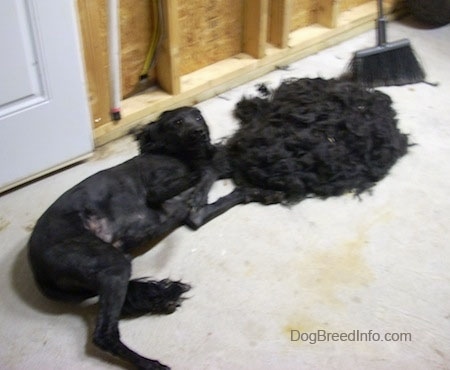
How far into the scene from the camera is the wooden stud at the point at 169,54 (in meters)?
1.94

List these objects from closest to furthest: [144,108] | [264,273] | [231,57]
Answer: [264,273]
[144,108]
[231,57]

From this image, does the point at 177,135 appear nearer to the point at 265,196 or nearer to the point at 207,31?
the point at 265,196

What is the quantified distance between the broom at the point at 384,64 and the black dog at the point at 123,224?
76 centimetres

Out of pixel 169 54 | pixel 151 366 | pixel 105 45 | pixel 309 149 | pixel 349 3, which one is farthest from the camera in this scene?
pixel 349 3

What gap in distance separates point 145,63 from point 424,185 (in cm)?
97

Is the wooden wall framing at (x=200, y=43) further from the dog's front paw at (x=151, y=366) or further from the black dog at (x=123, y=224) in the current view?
the dog's front paw at (x=151, y=366)

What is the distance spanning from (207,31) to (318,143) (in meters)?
0.67

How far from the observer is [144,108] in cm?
202

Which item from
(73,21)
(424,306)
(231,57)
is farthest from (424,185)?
(73,21)

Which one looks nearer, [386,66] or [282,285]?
[282,285]

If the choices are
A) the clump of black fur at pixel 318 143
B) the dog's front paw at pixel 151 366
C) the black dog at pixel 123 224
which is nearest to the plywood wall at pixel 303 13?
the clump of black fur at pixel 318 143

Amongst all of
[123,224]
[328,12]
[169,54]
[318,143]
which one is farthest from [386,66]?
[123,224]

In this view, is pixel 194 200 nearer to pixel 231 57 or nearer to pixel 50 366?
pixel 50 366

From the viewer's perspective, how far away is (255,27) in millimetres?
2238
